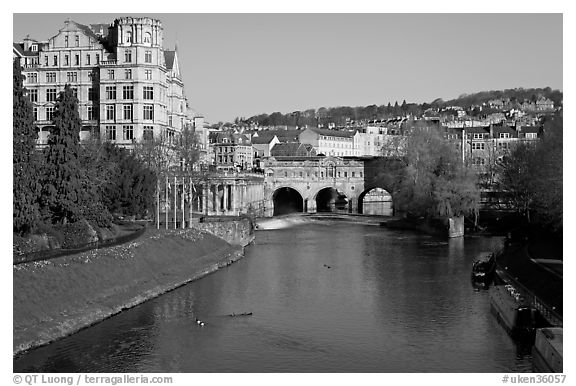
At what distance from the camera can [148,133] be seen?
76.7 m

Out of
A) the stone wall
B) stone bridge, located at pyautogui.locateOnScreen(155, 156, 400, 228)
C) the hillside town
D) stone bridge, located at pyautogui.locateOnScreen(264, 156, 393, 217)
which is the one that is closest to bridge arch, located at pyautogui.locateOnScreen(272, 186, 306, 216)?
stone bridge, located at pyautogui.locateOnScreen(155, 156, 400, 228)

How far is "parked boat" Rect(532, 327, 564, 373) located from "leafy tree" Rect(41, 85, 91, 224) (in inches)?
1073

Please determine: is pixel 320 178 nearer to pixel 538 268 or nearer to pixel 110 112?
pixel 110 112

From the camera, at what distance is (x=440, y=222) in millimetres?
A: 80812

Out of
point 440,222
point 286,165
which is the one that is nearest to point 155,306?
point 440,222

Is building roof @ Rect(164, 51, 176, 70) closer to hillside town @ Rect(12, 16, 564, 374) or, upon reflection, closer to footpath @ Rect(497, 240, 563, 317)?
hillside town @ Rect(12, 16, 564, 374)

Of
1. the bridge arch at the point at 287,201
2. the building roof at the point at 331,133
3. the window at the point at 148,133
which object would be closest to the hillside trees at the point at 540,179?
the bridge arch at the point at 287,201

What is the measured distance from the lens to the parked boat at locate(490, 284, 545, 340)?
3600 centimetres

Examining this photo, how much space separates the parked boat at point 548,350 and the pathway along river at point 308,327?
560 millimetres

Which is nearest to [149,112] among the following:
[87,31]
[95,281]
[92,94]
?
[92,94]

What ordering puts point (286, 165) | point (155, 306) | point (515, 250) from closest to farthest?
1. point (155, 306)
2. point (515, 250)
3. point (286, 165)

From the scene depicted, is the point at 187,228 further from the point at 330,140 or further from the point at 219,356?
the point at 330,140


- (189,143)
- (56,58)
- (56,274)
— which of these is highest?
(56,58)

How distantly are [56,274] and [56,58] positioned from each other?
1715 inches
